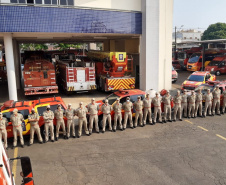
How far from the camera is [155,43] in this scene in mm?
17500

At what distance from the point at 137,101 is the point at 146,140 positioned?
2002mm

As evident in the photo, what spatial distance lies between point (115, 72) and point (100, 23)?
3.98 m

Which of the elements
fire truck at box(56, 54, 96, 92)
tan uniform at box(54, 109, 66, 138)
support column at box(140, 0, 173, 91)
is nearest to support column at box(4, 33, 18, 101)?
fire truck at box(56, 54, 96, 92)

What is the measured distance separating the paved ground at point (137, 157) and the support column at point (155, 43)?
23.8 feet

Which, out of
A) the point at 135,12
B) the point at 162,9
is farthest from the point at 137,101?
the point at 162,9

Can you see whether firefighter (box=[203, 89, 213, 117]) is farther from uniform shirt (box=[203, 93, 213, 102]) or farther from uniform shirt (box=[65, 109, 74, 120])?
uniform shirt (box=[65, 109, 74, 120])

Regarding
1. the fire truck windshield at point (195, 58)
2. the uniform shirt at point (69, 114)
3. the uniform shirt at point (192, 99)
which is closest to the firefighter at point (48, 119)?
the uniform shirt at point (69, 114)

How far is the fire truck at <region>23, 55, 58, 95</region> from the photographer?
1666 cm

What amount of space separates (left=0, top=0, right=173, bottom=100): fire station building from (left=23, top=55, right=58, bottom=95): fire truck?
1.23 metres

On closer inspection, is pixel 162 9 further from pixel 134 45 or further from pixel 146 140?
pixel 146 140

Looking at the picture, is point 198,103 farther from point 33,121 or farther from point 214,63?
point 214,63

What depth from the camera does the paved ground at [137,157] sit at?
6918 mm

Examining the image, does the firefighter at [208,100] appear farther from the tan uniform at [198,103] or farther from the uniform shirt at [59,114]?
the uniform shirt at [59,114]

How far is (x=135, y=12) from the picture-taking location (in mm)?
16875
